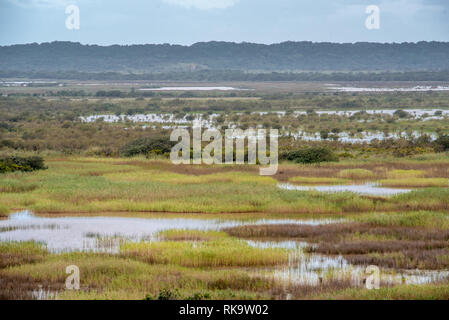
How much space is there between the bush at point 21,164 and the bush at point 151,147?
36.0 feet

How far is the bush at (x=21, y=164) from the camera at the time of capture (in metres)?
33.4

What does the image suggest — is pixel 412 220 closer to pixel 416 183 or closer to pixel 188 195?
pixel 188 195

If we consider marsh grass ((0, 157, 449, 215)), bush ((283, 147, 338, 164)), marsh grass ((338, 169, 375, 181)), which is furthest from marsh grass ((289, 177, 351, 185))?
bush ((283, 147, 338, 164))

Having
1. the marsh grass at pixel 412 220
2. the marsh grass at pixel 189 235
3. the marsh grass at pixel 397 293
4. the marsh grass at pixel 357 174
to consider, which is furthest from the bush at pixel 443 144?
the marsh grass at pixel 397 293

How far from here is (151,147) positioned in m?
45.6

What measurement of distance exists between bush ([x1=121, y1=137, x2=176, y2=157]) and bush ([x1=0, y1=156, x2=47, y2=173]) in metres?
11.0

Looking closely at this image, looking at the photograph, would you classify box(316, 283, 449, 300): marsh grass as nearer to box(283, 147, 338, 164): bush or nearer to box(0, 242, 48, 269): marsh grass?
box(0, 242, 48, 269): marsh grass

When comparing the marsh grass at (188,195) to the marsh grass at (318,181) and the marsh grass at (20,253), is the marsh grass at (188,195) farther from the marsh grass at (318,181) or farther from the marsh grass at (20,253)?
the marsh grass at (20,253)

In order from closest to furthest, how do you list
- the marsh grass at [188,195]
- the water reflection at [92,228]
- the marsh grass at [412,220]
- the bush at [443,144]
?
the water reflection at [92,228] → the marsh grass at [412,220] → the marsh grass at [188,195] → the bush at [443,144]

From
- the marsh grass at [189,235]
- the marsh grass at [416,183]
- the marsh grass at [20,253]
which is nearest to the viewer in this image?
the marsh grass at [20,253]

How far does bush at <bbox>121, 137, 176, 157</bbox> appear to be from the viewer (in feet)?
148

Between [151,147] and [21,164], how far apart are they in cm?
1270
